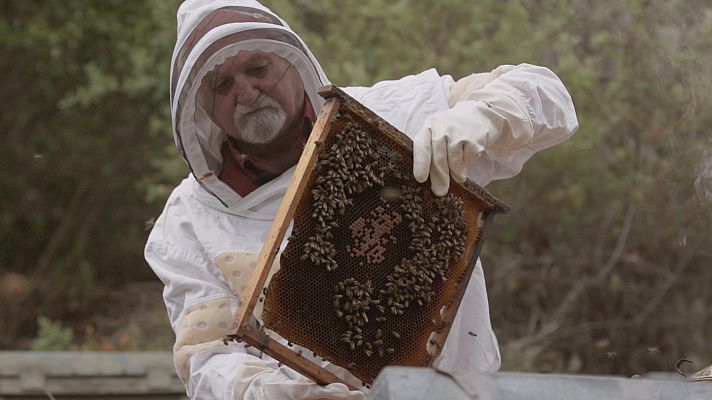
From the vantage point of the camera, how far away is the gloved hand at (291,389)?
297 centimetres

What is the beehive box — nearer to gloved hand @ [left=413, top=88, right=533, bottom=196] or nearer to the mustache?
gloved hand @ [left=413, top=88, right=533, bottom=196]

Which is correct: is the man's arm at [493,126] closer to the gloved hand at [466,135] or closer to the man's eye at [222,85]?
the gloved hand at [466,135]

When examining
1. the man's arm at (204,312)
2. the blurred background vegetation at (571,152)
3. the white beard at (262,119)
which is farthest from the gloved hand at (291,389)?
the blurred background vegetation at (571,152)

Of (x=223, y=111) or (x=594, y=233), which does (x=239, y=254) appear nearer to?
(x=223, y=111)

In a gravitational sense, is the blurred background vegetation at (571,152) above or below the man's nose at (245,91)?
below

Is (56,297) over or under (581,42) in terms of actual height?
under

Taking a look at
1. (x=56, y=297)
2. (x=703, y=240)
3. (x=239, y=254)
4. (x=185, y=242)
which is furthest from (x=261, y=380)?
(x=56, y=297)

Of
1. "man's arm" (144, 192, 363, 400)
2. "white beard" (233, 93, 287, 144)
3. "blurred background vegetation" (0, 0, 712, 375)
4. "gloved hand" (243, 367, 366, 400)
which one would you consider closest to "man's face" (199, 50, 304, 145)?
"white beard" (233, 93, 287, 144)

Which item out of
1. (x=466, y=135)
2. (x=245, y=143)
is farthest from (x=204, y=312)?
(x=466, y=135)

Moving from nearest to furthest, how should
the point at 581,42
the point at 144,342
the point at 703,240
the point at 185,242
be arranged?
the point at 185,242
the point at 703,240
the point at 581,42
the point at 144,342

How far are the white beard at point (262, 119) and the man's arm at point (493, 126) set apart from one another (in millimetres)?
557

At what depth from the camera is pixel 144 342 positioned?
9.45 metres

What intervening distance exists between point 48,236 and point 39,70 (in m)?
1.68

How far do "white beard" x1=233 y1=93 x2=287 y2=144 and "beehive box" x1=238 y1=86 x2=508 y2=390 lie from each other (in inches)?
23.0
